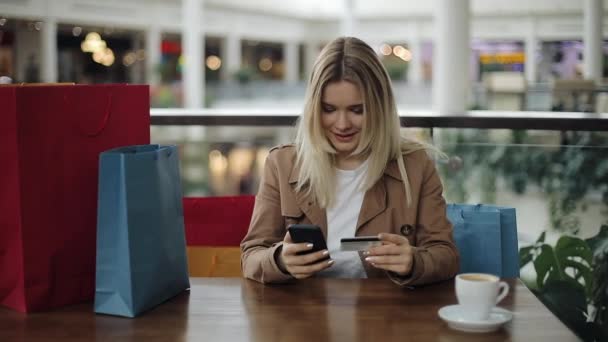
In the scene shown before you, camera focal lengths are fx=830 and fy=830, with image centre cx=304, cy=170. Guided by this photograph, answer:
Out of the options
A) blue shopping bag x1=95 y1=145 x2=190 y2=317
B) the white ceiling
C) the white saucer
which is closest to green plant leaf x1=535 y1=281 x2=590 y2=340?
the white saucer

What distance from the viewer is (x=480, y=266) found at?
210cm

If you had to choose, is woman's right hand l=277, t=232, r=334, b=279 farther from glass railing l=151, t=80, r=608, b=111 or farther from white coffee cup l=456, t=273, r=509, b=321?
glass railing l=151, t=80, r=608, b=111

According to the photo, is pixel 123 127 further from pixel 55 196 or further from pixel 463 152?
pixel 463 152

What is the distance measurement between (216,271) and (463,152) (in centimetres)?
174

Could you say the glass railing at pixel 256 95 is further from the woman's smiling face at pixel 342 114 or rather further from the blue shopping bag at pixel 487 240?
the woman's smiling face at pixel 342 114

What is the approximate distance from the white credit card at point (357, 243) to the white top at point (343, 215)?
0.38 m

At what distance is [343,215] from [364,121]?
24cm

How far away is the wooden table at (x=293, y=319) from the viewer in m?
1.38

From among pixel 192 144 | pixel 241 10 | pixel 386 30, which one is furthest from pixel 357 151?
pixel 386 30

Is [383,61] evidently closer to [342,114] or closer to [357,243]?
[342,114]

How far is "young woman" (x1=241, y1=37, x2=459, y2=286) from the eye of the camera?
1932 mm

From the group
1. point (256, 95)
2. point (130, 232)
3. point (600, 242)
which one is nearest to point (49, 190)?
point (130, 232)

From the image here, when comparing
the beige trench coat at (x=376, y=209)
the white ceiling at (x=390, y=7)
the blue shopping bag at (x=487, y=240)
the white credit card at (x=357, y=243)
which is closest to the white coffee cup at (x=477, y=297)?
the white credit card at (x=357, y=243)

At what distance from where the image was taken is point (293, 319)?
1467 mm
